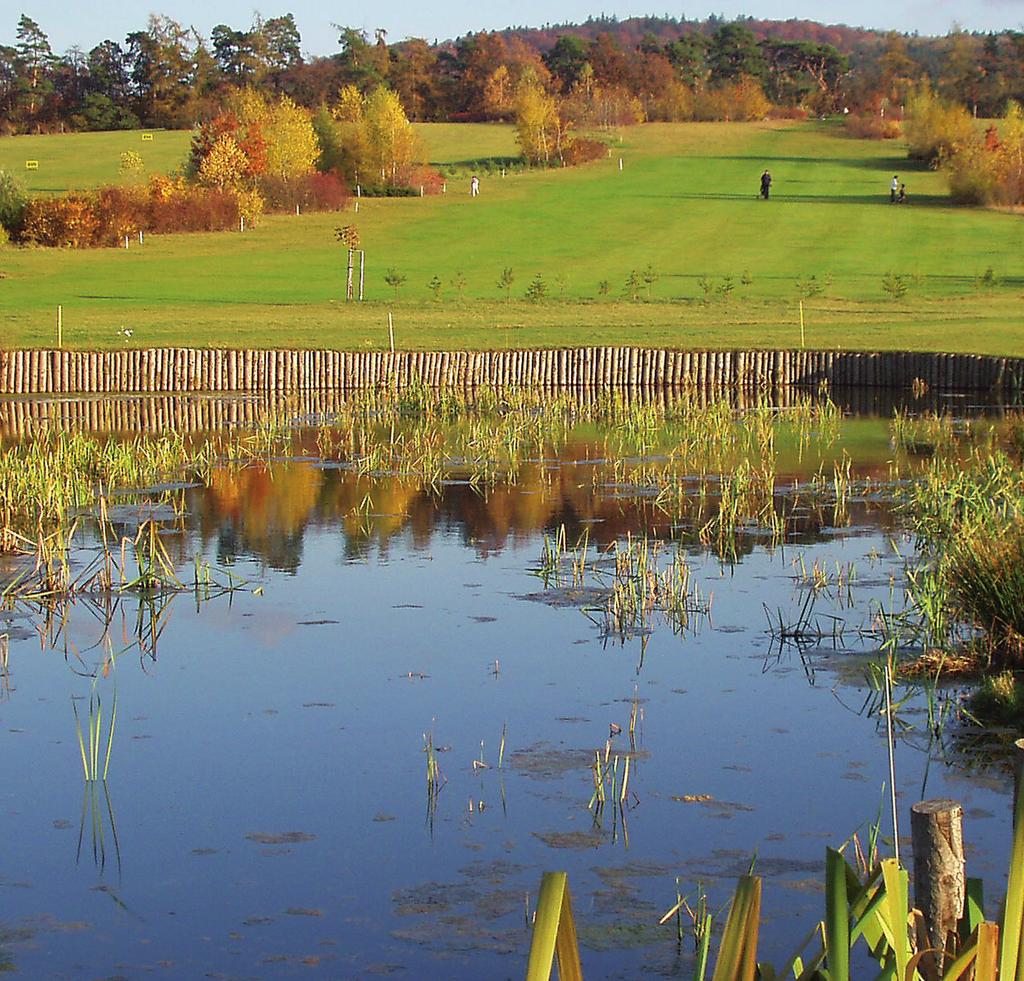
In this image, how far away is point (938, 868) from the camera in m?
4.10

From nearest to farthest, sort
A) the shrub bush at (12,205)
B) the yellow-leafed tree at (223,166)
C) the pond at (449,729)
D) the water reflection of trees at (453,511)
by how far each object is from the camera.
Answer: the pond at (449,729) → the water reflection of trees at (453,511) → the shrub bush at (12,205) → the yellow-leafed tree at (223,166)

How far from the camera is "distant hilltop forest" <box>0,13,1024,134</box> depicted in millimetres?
121500

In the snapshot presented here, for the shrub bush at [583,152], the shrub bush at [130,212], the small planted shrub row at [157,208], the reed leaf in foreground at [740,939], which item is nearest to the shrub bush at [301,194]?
the small planted shrub row at [157,208]

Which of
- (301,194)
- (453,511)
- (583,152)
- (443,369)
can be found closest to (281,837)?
(453,511)

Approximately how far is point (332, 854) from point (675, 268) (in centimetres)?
4881

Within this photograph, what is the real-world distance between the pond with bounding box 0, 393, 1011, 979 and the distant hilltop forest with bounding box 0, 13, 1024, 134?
102 meters

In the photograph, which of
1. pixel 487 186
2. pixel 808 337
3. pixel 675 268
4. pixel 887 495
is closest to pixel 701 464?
pixel 887 495

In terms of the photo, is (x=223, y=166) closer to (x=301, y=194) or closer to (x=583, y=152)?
(x=301, y=194)

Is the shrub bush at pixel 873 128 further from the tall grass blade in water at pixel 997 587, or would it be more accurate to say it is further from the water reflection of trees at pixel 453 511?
the tall grass blade in water at pixel 997 587

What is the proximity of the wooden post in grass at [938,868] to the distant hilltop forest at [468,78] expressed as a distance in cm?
11263

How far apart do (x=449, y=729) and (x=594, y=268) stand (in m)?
47.0

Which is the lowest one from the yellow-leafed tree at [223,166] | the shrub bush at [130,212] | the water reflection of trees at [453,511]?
the water reflection of trees at [453,511]

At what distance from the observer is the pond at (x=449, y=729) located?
709 centimetres

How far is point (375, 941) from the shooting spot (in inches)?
269
